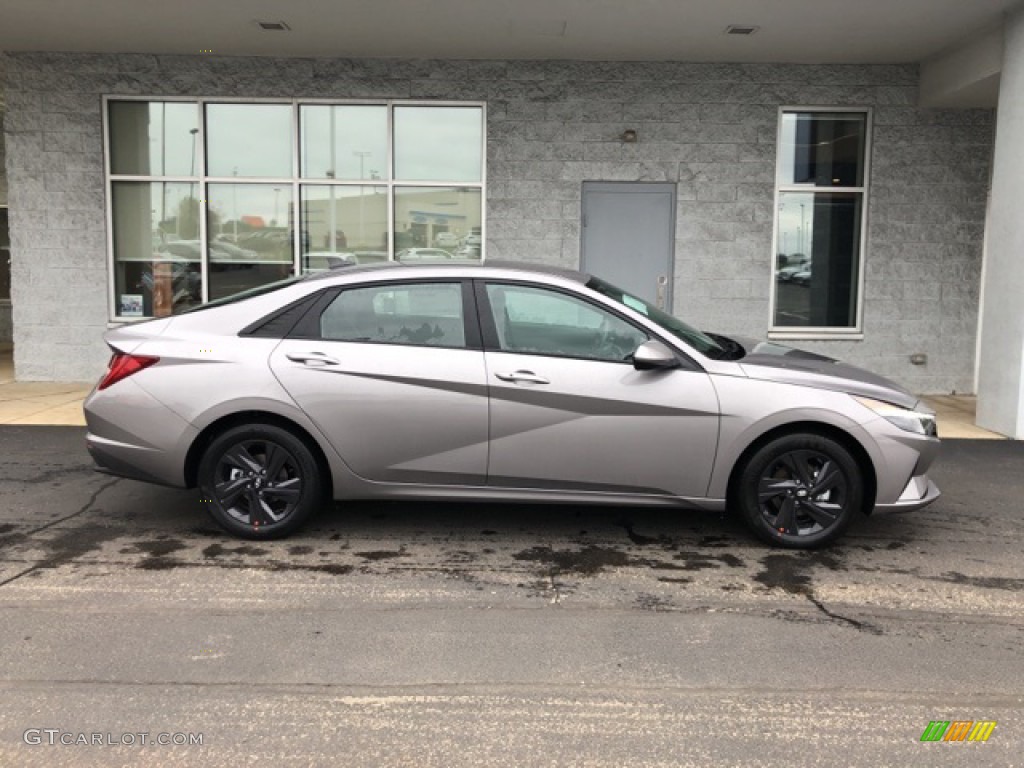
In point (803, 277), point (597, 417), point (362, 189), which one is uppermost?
point (362, 189)

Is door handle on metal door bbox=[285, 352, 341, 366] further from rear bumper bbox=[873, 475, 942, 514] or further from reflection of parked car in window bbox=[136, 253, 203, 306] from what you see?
reflection of parked car in window bbox=[136, 253, 203, 306]

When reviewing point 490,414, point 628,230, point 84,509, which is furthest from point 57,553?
point 628,230

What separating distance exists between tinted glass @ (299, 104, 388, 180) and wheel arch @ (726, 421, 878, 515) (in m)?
7.10

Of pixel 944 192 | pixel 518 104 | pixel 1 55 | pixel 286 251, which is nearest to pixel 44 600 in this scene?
pixel 286 251

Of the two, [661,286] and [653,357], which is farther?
[661,286]

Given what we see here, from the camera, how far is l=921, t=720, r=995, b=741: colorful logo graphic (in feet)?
10.4

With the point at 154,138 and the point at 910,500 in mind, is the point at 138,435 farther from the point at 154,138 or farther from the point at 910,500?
the point at 154,138

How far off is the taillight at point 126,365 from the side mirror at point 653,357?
2.74 metres

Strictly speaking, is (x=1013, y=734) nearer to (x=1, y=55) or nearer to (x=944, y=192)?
(x=944, y=192)

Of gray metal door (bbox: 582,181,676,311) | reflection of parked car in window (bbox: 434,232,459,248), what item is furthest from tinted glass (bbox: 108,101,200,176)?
gray metal door (bbox: 582,181,676,311)

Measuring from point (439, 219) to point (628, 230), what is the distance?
7.53ft

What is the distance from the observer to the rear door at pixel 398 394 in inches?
198

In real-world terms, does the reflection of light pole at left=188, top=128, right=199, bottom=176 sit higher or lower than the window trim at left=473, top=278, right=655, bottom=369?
higher

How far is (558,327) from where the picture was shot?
5.16m
